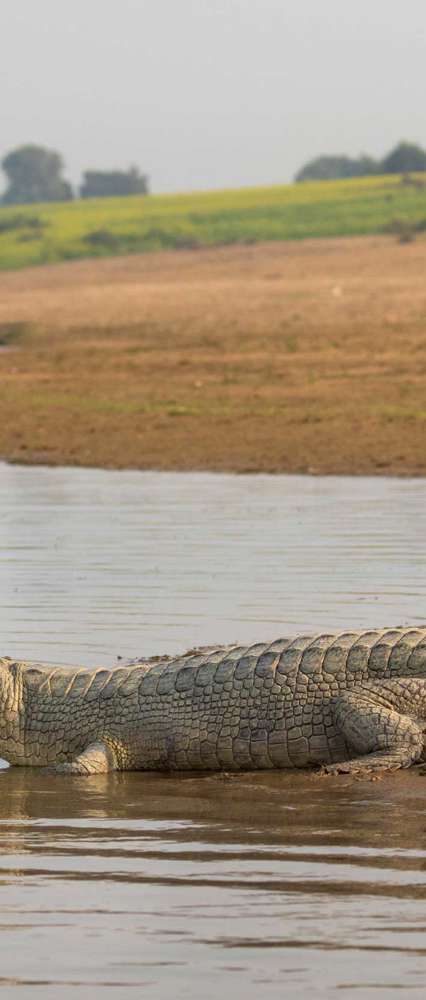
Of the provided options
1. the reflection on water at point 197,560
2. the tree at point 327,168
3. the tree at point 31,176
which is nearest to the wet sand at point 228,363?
the reflection on water at point 197,560

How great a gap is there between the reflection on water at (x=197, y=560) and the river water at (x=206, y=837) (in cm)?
3

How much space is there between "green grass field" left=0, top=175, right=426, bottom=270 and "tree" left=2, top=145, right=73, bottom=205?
57766 millimetres

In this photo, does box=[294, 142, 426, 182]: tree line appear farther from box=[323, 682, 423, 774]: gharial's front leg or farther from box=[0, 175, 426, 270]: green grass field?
box=[323, 682, 423, 774]: gharial's front leg

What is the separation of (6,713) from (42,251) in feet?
193

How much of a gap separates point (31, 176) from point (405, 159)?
56564 mm

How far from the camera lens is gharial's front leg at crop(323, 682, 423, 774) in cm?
754

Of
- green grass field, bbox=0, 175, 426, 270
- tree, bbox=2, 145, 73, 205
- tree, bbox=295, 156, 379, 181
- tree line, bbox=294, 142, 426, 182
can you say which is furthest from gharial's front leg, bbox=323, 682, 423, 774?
tree, bbox=2, 145, 73, 205

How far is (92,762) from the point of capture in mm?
7938

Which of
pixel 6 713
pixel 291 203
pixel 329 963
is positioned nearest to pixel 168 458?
pixel 6 713

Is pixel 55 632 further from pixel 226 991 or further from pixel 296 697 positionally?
pixel 226 991

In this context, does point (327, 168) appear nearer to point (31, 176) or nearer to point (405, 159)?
point (31, 176)

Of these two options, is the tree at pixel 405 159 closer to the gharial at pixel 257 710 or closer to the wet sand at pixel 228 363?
the wet sand at pixel 228 363

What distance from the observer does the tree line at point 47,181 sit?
13775cm

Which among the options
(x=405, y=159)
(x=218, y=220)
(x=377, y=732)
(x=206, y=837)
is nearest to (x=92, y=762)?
(x=377, y=732)
